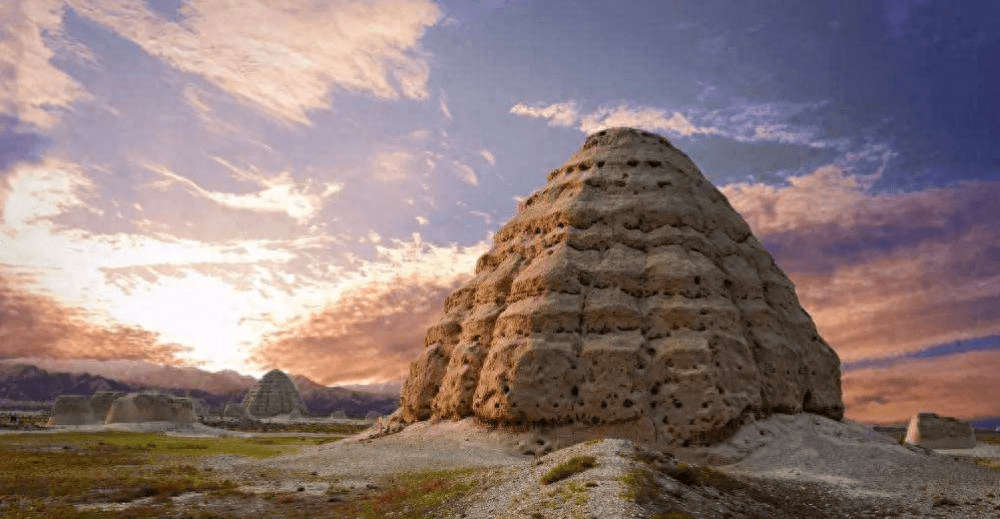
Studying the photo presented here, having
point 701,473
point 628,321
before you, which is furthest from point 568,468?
point 628,321

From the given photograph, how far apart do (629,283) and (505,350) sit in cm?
797

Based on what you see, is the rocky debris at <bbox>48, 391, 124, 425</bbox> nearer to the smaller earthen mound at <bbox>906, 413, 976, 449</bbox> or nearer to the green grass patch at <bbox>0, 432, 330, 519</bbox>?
the green grass patch at <bbox>0, 432, 330, 519</bbox>

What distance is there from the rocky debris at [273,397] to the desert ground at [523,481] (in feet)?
301

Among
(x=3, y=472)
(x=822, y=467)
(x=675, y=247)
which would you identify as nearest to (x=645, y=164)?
(x=675, y=247)

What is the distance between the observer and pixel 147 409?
78.6 m

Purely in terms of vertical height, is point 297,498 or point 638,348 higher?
point 638,348

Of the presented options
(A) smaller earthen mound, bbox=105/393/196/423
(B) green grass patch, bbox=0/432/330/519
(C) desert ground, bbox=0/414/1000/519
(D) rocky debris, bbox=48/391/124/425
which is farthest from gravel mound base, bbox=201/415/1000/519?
(D) rocky debris, bbox=48/391/124/425

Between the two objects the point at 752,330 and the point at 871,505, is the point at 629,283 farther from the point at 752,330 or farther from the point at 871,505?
the point at 871,505

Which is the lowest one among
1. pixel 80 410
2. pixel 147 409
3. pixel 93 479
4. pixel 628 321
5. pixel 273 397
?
pixel 93 479

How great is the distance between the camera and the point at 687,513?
52.3 ft

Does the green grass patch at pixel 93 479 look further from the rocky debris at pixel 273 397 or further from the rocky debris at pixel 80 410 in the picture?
the rocky debris at pixel 273 397

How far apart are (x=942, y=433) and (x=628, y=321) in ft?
159

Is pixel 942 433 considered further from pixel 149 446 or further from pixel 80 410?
pixel 80 410

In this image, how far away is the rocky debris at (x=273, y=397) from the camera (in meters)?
127
